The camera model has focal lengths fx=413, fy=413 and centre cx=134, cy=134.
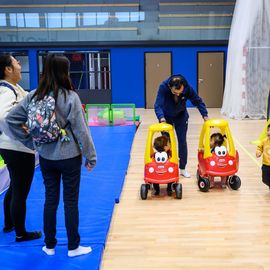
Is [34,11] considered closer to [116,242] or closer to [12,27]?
[12,27]

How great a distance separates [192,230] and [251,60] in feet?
25.5

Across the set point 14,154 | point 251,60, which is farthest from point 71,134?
point 251,60

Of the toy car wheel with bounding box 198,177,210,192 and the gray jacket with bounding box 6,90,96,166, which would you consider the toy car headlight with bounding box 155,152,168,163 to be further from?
the gray jacket with bounding box 6,90,96,166

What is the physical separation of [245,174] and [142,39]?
32.1 ft

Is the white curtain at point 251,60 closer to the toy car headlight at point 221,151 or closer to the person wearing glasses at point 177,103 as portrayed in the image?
the person wearing glasses at point 177,103

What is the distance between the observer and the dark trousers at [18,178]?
2670mm

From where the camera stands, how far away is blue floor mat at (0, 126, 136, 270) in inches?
101

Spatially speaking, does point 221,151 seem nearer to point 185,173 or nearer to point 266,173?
point 266,173

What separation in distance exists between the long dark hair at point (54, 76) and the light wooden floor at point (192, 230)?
1.15 m

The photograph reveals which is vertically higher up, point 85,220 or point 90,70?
point 90,70

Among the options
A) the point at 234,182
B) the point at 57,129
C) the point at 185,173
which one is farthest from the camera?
the point at 185,173

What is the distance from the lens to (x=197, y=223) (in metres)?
3.36

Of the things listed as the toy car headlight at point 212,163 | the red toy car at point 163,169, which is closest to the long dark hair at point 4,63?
the red toy car at point 163,169

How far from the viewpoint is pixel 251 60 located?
399 inches
